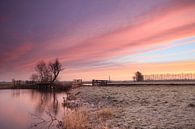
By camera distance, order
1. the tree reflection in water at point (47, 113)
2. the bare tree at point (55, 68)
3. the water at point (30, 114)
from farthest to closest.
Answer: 1. the bare tree at point (55, 68)
2. the water at point (30, 114)
3. the tree reflection in water at point (47, 113)

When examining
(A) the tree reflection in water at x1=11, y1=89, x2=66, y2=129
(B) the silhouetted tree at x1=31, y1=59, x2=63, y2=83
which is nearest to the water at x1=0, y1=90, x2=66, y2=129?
(A) the tree reflection in water at x1=11, y1=89, x2=66, y2=129

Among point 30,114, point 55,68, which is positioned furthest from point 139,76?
point 30,114

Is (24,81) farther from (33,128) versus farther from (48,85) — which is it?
(33,128)

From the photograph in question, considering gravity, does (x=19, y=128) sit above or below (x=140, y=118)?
below

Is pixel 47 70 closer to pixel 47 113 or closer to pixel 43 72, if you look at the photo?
pixel 43 72

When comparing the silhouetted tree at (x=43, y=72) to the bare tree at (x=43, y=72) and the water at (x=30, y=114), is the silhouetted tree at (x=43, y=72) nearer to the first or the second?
the bare tree at (x=43, y=72)

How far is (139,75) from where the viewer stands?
417ft

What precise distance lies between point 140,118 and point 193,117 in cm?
338

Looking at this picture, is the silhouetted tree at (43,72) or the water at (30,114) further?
the silhouetted tree at (43,72)

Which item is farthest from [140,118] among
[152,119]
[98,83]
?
[98,83]

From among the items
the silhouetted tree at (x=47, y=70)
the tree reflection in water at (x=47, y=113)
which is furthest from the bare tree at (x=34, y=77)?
the tree reflection in water at (x=47, y=113)

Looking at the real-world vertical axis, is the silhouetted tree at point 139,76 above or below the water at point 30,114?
above

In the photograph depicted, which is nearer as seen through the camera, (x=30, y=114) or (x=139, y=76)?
(x=30, y=114)

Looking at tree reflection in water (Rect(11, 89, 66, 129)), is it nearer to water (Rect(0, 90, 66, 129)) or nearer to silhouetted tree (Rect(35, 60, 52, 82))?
water (Rect(0, 90, 66, 129))
